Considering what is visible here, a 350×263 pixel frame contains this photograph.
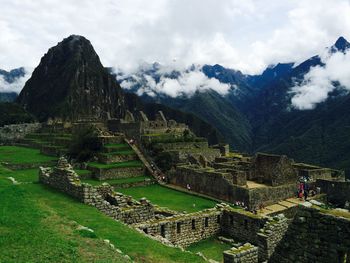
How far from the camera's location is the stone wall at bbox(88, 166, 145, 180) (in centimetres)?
3737

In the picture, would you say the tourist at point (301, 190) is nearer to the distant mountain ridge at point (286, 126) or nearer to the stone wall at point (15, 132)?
the distant mountain ridge at point (286, 126)

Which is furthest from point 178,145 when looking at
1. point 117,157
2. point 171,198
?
point 171,198

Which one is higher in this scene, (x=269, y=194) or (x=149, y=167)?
(x=149, y=167)

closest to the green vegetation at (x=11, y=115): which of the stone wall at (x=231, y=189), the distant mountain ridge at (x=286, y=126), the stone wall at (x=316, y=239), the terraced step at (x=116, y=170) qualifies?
the distant mountain ridge at (x=286, y=126)

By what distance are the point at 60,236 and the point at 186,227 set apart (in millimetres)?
7943

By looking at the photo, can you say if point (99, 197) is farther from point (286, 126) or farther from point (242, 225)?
point (286, 126)

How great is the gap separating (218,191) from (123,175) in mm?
11862

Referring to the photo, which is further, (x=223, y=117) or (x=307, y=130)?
(x=223, y=117)

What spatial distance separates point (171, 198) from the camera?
29.8 metres

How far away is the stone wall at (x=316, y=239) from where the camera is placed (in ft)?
21.1

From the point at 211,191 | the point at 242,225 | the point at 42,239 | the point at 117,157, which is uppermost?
the point at 117,157

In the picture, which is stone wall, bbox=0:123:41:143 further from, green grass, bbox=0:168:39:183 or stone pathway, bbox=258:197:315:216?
stone pathway, bbox=258:197:315:216

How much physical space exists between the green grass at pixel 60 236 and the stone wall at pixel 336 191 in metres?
24.8

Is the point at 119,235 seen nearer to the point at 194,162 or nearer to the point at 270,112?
the point at 194,162
